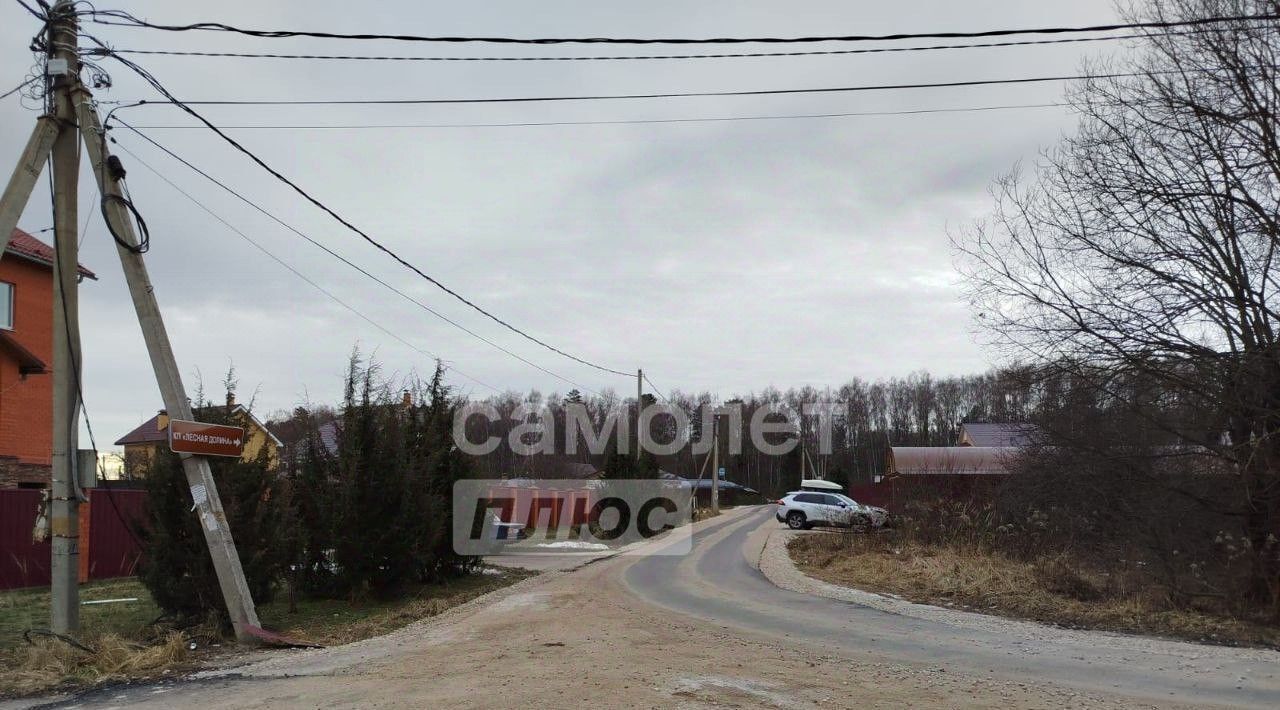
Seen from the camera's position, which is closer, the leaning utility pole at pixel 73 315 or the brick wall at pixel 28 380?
the leaning utility pole at pixel 73 315

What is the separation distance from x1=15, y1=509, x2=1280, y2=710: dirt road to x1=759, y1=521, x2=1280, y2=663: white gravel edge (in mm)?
162

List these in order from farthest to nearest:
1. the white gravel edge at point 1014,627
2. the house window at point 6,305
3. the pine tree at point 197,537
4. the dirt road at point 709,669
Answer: the house window at point 6,305 < the pine tree at point 197,537 < the white gravel edge at point 1014,627 < the dirt road at point 709,669

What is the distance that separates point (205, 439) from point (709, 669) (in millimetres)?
6761

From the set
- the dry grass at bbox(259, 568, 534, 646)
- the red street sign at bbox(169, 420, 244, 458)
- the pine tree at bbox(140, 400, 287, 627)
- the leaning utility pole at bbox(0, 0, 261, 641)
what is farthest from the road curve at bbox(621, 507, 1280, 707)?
the red street sign at bbox(169, 420, 244, 458)

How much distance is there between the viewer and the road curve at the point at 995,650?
820cm

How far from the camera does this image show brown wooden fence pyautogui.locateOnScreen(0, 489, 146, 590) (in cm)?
1658

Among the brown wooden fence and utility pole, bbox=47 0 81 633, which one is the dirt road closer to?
utility pole, bbox=47 0 81 633

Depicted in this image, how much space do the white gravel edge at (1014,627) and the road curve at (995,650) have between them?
4 cm

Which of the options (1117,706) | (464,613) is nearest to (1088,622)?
(1117,706)

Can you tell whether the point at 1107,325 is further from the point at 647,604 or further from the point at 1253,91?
the point at 647,604

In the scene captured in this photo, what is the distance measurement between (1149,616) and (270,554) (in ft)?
39.5

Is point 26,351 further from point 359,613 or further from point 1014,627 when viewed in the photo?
point 1014,627

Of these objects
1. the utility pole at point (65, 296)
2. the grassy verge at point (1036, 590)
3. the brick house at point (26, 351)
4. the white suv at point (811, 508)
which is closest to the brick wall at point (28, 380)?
the brick house at point (26, 351)

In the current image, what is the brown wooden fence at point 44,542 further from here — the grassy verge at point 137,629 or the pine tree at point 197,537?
the pine tree at point 197,537
